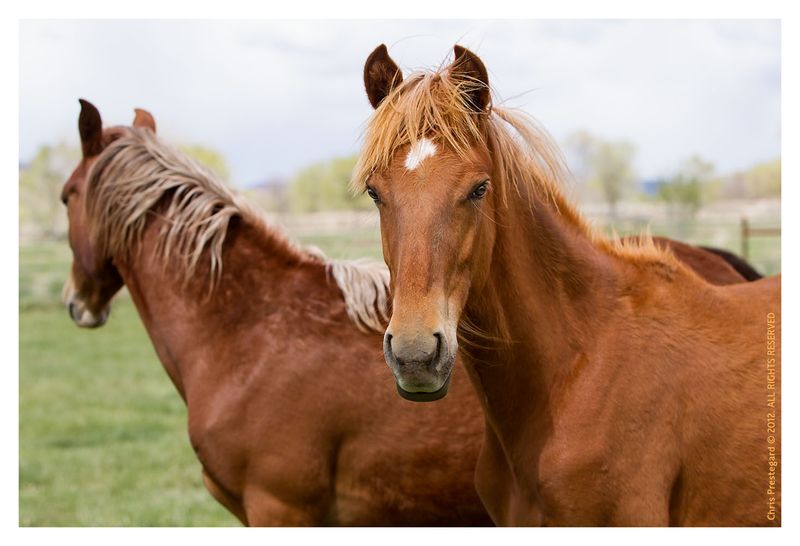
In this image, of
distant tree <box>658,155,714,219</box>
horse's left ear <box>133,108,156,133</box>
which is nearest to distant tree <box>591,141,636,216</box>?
distant tree <box>658,155,714,219</box>

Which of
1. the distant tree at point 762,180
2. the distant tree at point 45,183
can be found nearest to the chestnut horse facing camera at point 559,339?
the distant tree at point 45,183

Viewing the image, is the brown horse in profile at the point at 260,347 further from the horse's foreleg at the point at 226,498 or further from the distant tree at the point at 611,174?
the distant tree at the point at 611,174

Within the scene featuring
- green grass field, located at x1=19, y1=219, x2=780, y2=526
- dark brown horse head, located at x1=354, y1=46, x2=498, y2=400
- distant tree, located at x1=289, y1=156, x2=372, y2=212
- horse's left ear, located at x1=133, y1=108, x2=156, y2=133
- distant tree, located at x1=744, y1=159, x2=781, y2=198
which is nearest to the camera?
dark brown horse head, located at x1=354, y1=46, x2=498, y2=400

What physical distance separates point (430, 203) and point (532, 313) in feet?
2.11

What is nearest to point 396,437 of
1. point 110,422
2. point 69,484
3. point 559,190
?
point 559,190

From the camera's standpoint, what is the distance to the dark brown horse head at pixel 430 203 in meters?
2.22

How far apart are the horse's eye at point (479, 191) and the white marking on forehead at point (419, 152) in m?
0.17

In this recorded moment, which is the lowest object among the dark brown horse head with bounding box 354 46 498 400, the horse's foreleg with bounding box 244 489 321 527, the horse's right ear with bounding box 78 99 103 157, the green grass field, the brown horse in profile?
the green grass field

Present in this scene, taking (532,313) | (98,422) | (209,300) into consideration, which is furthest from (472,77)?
(98,422)

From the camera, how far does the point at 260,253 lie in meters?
3.93

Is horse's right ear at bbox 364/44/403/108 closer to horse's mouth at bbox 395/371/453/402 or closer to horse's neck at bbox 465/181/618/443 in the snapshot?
horse's neck at bbox 465/181/618/443

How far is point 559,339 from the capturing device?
2766mm

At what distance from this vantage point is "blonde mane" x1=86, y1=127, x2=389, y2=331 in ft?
12.6

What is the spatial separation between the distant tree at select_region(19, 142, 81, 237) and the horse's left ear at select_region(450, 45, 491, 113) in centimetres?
406
